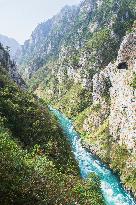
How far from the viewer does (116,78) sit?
181250 millimetres

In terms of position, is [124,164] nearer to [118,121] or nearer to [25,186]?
[118,121]

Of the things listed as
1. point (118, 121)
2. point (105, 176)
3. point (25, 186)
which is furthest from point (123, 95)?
point (25, 186)

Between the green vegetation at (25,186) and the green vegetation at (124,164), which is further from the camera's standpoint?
the green vegetation at (124,164)

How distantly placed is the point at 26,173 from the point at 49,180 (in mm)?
3247

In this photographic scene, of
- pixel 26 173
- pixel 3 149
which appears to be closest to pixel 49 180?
pixel 26 173

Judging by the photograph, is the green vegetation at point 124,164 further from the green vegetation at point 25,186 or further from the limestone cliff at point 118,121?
the green vegetation at point 25,186

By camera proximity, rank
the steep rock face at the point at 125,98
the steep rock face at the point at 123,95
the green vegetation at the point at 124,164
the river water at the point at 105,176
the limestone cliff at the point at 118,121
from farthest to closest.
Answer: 1. the steep rock face at the point at 123,95
2. the steep rock face at the point at 125,98
3. the limestone cliff at the point at 118,121
4. the green vegetation at the point at 124,164
5. the river water at the point at 105,176

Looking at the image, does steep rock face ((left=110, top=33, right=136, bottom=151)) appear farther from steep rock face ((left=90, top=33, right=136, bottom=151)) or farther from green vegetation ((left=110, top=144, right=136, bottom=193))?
green vegetation ((left=110, top=144, right=136, bottom=193))

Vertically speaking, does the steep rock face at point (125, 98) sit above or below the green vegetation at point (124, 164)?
above

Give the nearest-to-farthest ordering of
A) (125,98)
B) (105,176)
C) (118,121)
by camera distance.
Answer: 1. (105,176)
2. (125,98)
3. (118,121)

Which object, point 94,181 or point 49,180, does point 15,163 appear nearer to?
point 49,180

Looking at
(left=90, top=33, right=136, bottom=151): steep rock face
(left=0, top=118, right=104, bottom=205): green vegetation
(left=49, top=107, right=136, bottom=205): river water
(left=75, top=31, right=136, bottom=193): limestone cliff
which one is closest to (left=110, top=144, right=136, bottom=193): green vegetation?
(left=75, top=31, right=136, bottom=193): limestone cliff

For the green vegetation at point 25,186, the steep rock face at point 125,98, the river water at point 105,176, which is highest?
the steep rock face at point 125,98

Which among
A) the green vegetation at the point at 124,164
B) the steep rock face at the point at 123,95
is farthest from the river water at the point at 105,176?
the steep rock face at the point at 123,95
